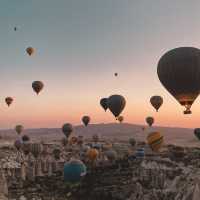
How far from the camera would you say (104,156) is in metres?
89.3

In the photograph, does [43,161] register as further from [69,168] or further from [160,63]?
[160,63]

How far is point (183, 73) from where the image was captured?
28328 millimetres

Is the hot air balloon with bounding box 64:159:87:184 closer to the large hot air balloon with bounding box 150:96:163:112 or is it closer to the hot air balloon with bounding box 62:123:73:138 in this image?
the large hot air balloon with bounding box 150:96:163:112

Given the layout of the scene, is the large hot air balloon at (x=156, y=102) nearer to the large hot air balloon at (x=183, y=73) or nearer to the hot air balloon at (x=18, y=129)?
the large hot air balloon at (x=183, y=73)

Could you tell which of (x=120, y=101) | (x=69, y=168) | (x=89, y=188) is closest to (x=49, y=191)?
(x=89, y=188)

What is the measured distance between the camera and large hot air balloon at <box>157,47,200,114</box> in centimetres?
2805

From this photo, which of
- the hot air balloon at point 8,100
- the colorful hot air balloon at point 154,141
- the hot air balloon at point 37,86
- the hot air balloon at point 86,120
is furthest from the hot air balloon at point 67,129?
the hot air balloon at point 37,86

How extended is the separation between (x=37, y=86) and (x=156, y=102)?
50.3ft

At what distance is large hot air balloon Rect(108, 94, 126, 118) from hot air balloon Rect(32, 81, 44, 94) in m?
11.0

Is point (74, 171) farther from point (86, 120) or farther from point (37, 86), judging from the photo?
point (86, 120)

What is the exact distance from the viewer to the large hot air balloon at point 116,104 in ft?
153

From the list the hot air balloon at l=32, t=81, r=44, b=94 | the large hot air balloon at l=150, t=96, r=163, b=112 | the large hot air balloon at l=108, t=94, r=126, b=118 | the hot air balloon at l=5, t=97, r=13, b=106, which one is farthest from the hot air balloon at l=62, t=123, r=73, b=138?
the large hot air balloon at l=108, t=94, r=126, b=118

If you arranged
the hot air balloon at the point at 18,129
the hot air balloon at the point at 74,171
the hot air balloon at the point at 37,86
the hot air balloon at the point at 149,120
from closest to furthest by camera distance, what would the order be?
the hot air balloon at the point at 74,171
the hot air balloon at the point at 37,86
the hot air balloon at the point at 149,120
the hot air balloon at the point at 18,129

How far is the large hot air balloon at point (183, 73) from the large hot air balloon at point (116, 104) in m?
17.9
